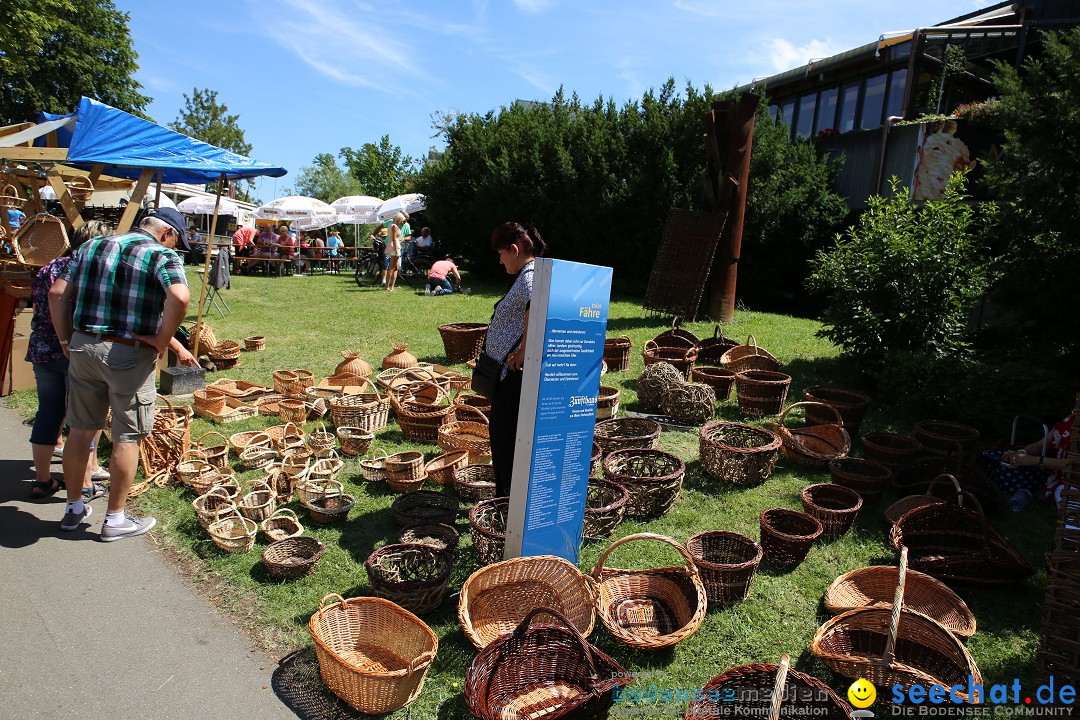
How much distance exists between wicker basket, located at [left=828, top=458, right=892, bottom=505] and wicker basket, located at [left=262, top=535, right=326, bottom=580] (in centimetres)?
381

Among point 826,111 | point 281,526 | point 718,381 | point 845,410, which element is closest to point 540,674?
point 281,526

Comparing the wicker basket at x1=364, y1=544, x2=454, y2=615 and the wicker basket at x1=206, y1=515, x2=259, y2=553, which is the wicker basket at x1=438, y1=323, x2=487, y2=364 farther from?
the wicker basket at x1=364, y1=544, x2=454, y2=615

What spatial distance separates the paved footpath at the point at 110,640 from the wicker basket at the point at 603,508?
2.04m

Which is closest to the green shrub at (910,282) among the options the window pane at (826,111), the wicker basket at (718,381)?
the wicker basket at (718,381)

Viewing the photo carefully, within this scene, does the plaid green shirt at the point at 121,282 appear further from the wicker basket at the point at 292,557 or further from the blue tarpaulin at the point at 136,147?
the blue tarpaulin at the point at 136,147

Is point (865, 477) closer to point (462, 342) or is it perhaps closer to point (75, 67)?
point (462, 342)

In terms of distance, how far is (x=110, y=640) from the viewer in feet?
10.7

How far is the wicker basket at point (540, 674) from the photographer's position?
2582 millimetres

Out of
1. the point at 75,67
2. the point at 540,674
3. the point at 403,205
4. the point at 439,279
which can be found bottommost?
the point at 540,674

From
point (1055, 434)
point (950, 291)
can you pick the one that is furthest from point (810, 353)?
point (1055, 434)

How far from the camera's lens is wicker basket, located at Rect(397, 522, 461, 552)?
3.86 metres

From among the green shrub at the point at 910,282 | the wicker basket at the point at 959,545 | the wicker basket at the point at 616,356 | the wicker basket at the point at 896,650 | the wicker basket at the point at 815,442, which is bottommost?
the wicker basket at the point at 896,650

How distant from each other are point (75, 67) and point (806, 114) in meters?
31.2

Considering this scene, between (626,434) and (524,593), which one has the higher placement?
(626,434)
